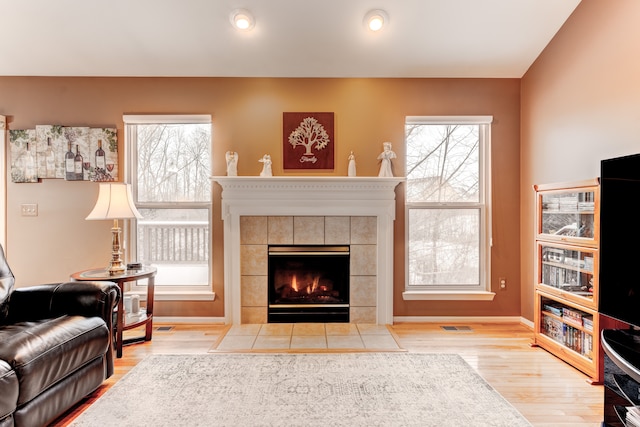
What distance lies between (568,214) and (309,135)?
92.6 inches

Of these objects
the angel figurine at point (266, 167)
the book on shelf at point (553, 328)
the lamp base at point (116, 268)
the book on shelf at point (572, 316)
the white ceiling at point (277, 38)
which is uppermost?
the white ceiling at point (277, 38)

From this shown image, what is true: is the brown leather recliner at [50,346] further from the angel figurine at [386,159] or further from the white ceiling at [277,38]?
the angel figurine at [386,159]

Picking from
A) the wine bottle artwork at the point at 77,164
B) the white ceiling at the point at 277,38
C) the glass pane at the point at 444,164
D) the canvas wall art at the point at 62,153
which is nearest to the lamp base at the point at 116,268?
the canvas wall art at the point at 62,153

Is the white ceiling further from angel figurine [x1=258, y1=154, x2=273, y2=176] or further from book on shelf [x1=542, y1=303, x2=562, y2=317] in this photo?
book on shelf [x1=542, y1=303, x2=562, y2=317]

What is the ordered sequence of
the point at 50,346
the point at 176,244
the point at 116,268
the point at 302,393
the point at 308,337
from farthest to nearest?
the point at 176,244, the point at 308,337, the point at 116,268, the point at 302,393, the point at 50,346

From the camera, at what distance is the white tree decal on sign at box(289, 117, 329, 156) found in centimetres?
383

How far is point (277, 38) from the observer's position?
346 cm

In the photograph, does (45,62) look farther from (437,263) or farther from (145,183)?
(437,263)

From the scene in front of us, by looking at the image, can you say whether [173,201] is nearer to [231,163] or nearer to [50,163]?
[231,163]

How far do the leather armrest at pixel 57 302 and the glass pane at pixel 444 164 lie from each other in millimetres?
2873

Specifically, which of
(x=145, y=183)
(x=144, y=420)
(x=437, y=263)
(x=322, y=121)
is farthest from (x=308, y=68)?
(x=144, y=420)

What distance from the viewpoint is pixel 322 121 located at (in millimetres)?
3844

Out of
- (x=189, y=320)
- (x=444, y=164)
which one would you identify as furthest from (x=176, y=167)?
(x=444, y=164)

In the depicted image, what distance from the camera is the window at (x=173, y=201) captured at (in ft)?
12.8
